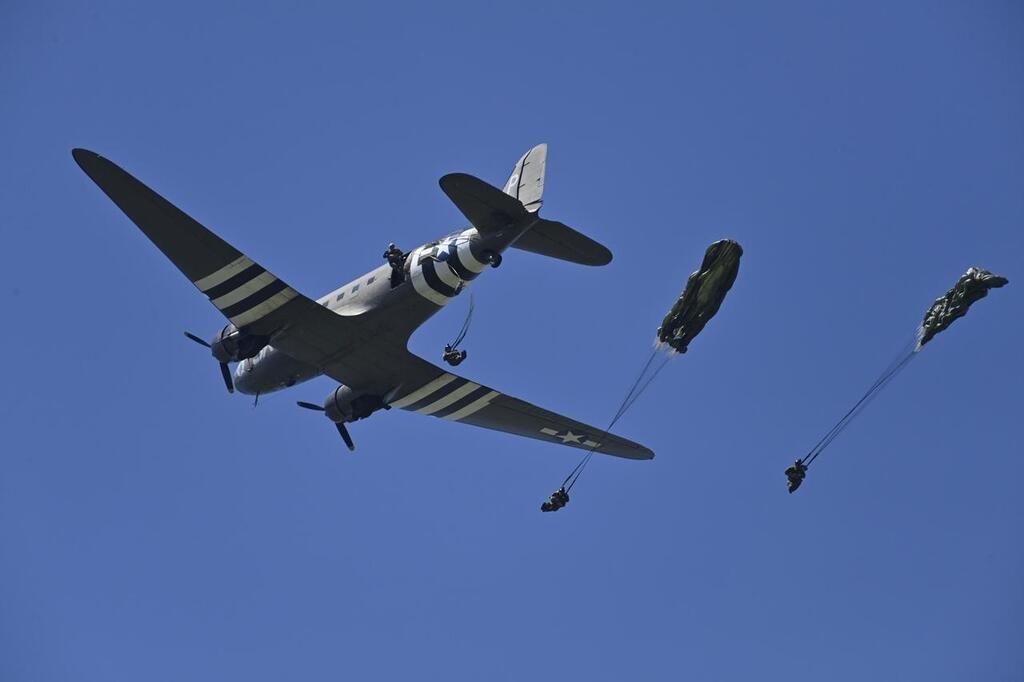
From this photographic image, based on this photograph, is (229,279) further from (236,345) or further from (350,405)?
(350,405)

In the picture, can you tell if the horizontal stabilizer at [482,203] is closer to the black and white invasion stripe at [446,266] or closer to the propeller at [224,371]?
the black and white invasion stripe at [446,266]

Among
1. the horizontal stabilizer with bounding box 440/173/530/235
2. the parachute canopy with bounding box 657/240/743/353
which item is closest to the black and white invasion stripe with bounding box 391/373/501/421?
the horizontal stabilizer with bounding box 440/173/530/235

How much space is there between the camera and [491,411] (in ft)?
142

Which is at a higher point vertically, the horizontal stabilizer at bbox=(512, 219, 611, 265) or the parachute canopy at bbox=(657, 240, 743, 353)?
the horizontal stabilizer at bbox=(512, 219, 611, 265)

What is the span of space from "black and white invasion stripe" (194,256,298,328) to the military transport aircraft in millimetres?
27

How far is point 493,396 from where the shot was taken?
42.6 metres

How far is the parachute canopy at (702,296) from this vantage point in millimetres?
31953

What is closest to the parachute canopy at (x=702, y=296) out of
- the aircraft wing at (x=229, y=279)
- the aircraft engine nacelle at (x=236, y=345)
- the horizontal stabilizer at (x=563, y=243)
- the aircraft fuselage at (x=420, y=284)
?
the horizontal stabilizer at (x=563, y=243)

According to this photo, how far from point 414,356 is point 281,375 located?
398 centimetres

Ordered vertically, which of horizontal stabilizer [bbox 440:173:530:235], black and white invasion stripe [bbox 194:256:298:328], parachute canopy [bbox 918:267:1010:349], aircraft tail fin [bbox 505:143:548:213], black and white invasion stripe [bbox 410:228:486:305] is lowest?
parachute canopy [bbox 918:267:1010:349]

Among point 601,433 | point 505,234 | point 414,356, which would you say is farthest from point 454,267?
point 601,433

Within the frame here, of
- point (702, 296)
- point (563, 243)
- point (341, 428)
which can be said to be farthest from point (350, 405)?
point (702, 296)

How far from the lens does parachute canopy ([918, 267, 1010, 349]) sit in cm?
3117

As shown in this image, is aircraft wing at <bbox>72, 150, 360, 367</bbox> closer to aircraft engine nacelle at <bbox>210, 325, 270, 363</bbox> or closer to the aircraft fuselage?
aircraft engine nacelle at <bbox>210, 325, 270, 363</bbox>
